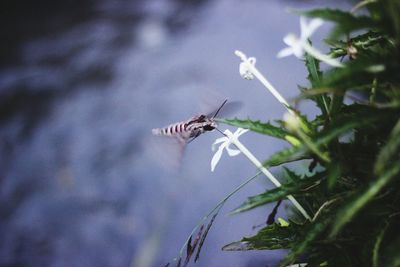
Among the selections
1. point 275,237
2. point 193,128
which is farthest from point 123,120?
point 275,237

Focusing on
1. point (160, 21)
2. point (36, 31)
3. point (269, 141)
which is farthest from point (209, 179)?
point (36, 31)

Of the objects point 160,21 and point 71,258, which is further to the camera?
point 160,21

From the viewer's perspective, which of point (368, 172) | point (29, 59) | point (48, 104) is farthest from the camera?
point (29, 59)

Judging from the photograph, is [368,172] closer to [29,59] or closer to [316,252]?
[316,252]

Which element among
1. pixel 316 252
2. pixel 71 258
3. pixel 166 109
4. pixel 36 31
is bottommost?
pixel 316 252

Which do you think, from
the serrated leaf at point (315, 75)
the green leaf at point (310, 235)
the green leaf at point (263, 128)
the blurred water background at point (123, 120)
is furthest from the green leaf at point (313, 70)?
the blurred water background at point (123, 120)

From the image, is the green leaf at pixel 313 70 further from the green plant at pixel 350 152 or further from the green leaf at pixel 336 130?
the green leaf at pixel 336 130

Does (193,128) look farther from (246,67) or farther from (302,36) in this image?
(302,36)

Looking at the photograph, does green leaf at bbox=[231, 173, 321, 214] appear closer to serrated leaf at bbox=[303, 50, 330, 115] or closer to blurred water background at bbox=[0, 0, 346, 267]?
serrated leaf at bbox=[303, 50, 330, 115]

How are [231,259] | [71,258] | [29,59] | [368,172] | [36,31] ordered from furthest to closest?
Result: [36,31] < [29,59] < [71,258] < [231,259] < [368,172]
